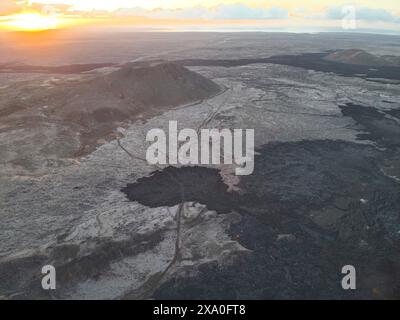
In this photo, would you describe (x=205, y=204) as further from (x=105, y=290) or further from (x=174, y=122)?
(x=174, y=122)

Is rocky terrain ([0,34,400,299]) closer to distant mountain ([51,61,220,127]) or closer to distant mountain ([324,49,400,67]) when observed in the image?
distant mountain ([51,61,220,127])

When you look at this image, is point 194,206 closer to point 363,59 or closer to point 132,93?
point 132,93

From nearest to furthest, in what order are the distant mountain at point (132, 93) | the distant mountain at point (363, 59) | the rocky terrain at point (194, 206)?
the rocky terrain at point (194, 206) < the distant mountain at point (132, 93) < the distant mountain at point (363, 59)

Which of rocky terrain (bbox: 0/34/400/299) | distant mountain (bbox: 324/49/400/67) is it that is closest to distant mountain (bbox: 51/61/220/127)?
rocky terrain (bbox: 0/34/400/299)

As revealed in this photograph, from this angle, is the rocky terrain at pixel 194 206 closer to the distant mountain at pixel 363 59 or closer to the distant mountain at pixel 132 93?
the distant mountain at pixel 132 93

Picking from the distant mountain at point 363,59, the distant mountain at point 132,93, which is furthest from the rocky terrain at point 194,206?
the distant mountain at point 363,59

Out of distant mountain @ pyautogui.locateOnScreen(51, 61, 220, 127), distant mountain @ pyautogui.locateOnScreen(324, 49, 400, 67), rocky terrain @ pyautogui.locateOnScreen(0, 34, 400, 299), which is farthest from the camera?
distant mountain @ pyautogui.locateOnScreen(324, 49, 400, 67)

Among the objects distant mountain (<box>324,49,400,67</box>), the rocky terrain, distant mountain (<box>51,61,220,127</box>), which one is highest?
distant mountain (<box>324,49,400,67</box>)

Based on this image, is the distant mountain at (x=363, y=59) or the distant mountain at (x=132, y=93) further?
the distant mountain at (x=363, y=59)
